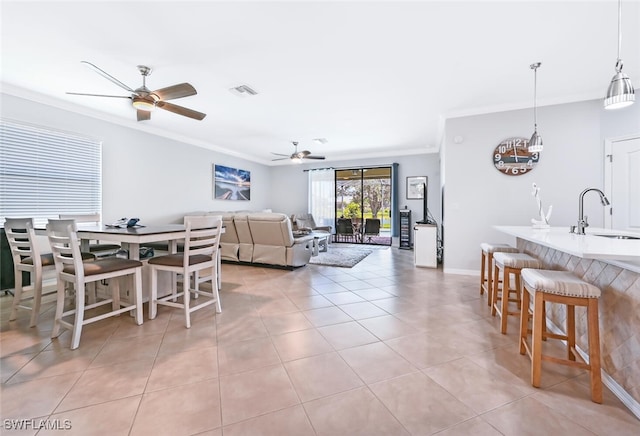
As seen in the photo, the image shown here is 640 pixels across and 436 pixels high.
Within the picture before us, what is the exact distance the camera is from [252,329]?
2330mm

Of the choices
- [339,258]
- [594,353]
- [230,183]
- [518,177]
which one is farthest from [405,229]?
[594,353]

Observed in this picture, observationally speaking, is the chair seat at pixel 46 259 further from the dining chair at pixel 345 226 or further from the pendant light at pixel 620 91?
the dining chair at pixel 345 226

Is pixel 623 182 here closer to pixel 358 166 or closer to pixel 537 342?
pixel 537 342

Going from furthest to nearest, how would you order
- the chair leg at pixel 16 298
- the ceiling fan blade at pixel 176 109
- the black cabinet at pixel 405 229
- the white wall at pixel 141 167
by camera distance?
the black cabinet at pixel 405 229
the white wall at pixel 141 167
the ceiling fan blade at pixel 176 109
the chair leg at pixel 16 298

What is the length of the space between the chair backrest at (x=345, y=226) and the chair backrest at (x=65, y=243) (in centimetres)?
617

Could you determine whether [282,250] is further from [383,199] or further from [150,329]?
[383,199]

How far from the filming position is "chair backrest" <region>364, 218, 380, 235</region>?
7.62 m

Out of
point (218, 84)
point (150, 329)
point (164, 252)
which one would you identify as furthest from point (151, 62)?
point (150, 329)

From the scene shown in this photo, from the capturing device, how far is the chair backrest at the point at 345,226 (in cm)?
767

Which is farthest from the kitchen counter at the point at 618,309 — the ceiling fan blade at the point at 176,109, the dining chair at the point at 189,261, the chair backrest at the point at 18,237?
the chair backrest at the point at 18,237

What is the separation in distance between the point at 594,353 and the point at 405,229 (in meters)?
5.84

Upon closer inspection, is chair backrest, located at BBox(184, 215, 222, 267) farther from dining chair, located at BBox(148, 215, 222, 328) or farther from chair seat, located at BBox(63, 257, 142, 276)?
chair seat, located at BBox(63, 257, 142, 276)

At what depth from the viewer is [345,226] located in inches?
303

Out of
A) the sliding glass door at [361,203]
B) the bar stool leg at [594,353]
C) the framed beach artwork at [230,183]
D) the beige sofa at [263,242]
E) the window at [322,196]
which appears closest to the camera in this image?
the bar stool leg at [594,353]
